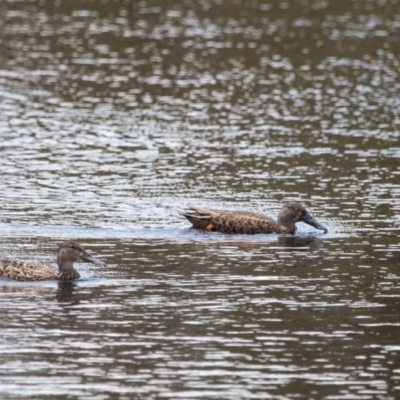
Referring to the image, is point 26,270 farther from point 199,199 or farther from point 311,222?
point 199,199

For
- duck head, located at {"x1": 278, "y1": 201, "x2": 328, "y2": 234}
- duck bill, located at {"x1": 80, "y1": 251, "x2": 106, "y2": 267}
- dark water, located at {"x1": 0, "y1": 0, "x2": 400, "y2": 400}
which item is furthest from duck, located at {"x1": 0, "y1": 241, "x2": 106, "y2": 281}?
duck head, located at {"x1": 278, "y1": 201, "x2": 328, "y2": 234}

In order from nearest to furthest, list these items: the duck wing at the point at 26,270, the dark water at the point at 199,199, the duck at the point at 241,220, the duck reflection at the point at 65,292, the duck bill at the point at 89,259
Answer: the dark water at the point at 199,199
the duck reflection at the point at 65,292
the duck wing at the point at 26,270
the duck bill at the point at 89,259
the duck at the point at 241,220

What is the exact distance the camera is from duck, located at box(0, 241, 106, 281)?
20.5 m

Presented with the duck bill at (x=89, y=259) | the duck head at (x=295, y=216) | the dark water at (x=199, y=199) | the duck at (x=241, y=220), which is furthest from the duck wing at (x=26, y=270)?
the duck head at (x=295, y=216)

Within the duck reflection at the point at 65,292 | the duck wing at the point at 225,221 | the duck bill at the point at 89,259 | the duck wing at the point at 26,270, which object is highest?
the duck wing at the point at 225,221

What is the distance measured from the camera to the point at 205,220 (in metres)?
24.6

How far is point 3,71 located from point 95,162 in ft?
48.9

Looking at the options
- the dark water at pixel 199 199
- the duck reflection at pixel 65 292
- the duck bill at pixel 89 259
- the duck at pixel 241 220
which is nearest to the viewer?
the dark water at pixel 199 199

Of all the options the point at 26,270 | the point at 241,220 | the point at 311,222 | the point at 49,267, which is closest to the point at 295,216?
the point at 311,222

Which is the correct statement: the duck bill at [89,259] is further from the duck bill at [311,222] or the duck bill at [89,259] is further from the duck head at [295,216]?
the duck bill at [311,222]

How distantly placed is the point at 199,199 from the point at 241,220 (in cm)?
284

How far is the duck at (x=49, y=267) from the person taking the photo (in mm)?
20484

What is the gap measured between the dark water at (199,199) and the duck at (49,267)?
0.19m

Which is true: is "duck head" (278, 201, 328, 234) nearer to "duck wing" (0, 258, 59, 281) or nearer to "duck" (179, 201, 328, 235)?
"duck" (179, 201, 328, 235)
